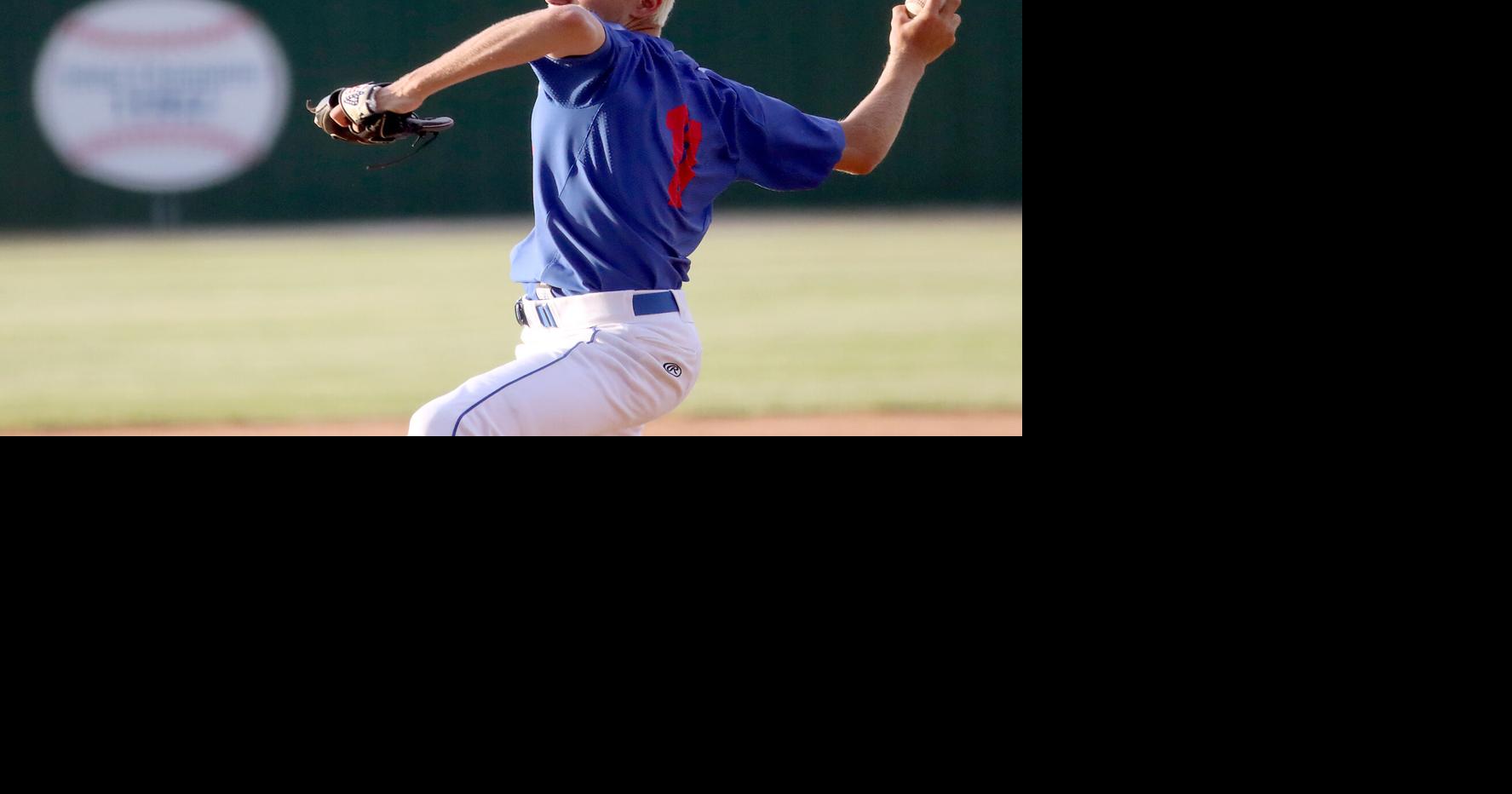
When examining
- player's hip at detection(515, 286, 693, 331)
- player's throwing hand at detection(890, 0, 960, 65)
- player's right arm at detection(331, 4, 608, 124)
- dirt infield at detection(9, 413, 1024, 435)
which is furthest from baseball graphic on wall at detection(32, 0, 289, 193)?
player's right arm at detection(331, 4, 608, 124)

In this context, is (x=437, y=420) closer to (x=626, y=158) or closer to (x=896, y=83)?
(x=626, y=158)

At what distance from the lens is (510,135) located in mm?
12070

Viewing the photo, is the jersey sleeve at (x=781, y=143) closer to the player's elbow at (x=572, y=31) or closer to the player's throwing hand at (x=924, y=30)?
the player's throwing hand at (x=924, y=30)

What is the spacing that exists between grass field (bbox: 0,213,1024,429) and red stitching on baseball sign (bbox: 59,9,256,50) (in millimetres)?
1796

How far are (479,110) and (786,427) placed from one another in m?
6.99

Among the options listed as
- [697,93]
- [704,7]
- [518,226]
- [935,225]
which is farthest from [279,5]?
[697,93]

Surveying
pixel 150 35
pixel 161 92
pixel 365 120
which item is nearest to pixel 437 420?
pixel 365 120

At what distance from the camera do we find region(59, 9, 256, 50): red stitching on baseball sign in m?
12.9

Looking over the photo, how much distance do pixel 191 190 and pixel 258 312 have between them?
12.1 feet

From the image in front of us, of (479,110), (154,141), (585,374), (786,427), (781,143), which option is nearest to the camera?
(585,374)

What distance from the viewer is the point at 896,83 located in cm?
230

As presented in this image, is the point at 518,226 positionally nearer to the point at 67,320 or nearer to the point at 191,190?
the point at 191,190

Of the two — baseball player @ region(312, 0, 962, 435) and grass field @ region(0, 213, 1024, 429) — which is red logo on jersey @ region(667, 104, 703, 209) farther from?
grass field @ region(0, 213, 1024, 429)

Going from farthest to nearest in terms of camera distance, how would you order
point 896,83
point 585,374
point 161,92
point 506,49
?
point 161,92
point 896,83
point 585,374
point 506,49
